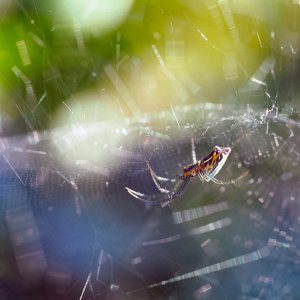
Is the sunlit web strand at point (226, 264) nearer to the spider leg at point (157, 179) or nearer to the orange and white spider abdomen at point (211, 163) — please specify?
the spider leg at point (157, 179)

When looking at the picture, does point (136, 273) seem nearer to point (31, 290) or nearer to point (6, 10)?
point (31, 290)

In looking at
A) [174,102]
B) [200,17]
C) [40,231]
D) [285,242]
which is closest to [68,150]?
[40,231]

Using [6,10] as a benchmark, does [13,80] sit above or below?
below

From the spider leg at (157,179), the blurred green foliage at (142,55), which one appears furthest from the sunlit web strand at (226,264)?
the blurred green foliage at (142,55)

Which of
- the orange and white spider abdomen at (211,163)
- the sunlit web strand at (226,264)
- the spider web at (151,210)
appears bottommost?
the sunlit web strand at (226,264)

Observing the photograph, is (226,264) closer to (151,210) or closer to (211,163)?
(151,210)

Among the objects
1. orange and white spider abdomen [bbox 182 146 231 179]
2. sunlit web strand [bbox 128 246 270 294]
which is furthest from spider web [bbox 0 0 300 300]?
orange and white spider abdomen [bbox 182 146 231 179]

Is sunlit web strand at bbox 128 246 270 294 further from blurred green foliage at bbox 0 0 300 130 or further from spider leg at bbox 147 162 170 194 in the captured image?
blurred green foliage at bbox 0 0 300 130

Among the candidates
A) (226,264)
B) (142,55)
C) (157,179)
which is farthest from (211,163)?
(142,55)
